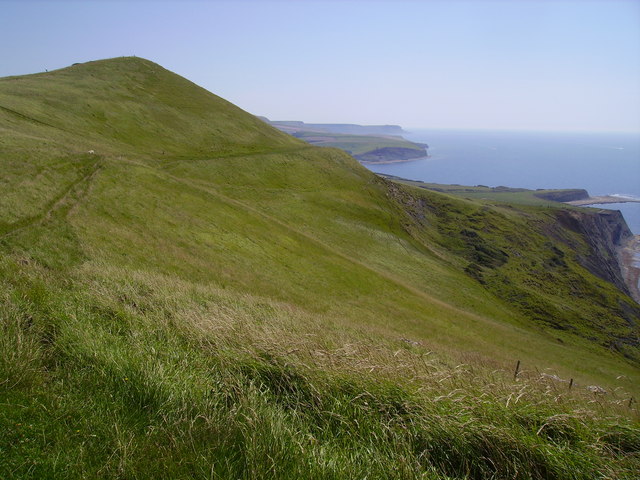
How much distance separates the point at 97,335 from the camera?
301 inches

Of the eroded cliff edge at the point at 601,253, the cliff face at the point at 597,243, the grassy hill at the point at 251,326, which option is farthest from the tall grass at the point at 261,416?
the eroded cliff edge at the point at 601,253

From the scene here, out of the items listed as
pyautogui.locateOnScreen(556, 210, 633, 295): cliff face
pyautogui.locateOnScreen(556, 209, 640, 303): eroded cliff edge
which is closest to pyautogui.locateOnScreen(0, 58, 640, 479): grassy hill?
pyautogui.locateOnScreen(556, 210, 633, 295): cliff face

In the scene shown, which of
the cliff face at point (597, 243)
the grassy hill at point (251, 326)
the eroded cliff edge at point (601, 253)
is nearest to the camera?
the grassy hill at point (251, 326)

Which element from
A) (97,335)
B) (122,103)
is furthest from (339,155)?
(97,335)

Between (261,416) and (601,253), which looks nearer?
(261,416)

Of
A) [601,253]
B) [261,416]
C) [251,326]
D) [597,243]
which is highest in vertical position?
[261,416]

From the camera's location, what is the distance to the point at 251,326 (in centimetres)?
943

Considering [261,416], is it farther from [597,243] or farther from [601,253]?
[597,243]

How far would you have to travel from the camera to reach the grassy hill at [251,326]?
5.31m

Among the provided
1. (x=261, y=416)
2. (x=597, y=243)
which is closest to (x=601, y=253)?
(x=597, y=243)

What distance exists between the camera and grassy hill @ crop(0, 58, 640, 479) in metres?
5.31

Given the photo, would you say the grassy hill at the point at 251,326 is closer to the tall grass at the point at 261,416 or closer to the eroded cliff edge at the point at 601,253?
the tall grass at the point at 261,416

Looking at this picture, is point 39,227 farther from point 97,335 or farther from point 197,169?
point 197,169

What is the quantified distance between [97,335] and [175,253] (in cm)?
2175
